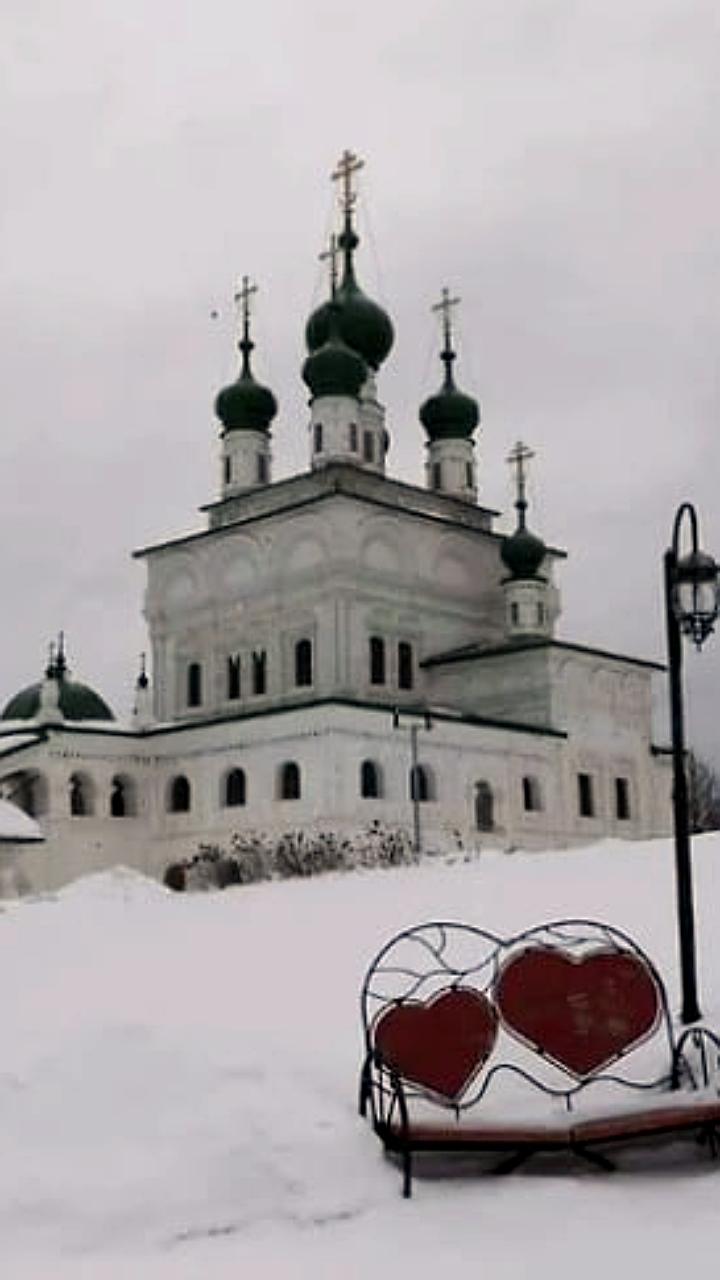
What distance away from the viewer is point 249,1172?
6.26 meters

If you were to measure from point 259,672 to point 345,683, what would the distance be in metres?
3.50

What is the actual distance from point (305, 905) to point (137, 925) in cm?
151

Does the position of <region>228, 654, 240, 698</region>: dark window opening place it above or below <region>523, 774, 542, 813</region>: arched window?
above

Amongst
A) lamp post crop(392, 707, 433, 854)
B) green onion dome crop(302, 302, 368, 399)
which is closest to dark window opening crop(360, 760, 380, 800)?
lamp post crop(392, 707, 433, 854)

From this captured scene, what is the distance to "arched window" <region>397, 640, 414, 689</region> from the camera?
143ft

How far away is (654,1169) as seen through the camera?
664cm

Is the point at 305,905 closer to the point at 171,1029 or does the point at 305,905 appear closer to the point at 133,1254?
the point at 171,1029

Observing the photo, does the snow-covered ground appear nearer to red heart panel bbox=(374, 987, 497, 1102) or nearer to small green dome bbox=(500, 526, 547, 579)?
red heart panel bbox=(374, 987, 497, 1102)

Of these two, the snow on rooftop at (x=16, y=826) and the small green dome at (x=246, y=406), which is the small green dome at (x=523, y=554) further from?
the snow on rooftop at (x=16, y=826)

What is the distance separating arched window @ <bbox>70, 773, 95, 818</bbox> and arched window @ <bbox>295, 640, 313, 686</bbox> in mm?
6875

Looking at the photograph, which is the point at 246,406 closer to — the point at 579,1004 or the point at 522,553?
the point at 522,553

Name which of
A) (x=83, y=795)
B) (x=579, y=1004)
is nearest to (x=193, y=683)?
(x=83, y=795)

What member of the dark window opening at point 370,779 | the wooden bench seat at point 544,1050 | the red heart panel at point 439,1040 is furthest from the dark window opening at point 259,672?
the red heart panel at point 439,1040

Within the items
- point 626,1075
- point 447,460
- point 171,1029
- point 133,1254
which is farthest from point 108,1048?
point 447,460
